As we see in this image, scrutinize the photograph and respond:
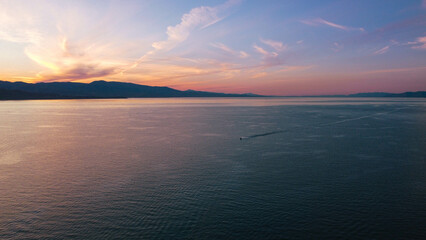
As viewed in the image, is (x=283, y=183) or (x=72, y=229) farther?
(x=283, y=183)

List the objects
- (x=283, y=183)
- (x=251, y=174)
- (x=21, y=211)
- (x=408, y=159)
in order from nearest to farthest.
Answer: (x=21, y=211), (x=283, y=183), (x=251, y=174), (x=408, y=159)

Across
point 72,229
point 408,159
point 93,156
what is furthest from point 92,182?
point 408,159

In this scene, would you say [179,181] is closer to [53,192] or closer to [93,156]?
[53,192]

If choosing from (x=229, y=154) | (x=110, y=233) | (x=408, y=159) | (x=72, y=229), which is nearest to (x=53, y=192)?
(x=72, y=229)

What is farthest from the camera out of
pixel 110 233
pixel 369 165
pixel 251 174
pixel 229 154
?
pixel 229 154

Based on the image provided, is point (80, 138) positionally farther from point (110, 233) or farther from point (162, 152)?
point (110, 233)

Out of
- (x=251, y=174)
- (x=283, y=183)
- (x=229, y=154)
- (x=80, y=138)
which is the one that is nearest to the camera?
(x=283, y=183)

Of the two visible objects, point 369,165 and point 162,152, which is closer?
point 369,165

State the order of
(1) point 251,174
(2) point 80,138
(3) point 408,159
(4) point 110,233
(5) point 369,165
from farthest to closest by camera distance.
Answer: (2) point 80,138 → (3) point 408,159 → (5) point 369,165 → (1) point 251,174 → (4) point 110,233

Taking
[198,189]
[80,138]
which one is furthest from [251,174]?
[80,138]
